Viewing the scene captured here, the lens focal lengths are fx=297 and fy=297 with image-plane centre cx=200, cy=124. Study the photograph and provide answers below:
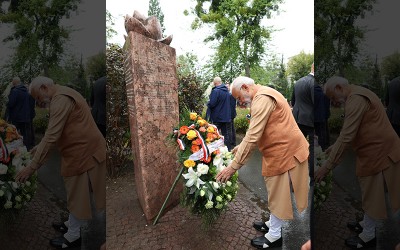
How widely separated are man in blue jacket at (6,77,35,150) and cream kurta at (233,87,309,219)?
174cm

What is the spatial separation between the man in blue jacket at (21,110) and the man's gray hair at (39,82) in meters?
0.03

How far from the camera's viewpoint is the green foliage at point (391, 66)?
1196mm

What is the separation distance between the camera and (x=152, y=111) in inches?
137

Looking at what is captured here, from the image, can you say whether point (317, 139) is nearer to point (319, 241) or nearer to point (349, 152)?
point (349, 152)

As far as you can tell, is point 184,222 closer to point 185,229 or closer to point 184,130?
point 185,229

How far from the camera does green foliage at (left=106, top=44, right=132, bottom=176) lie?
194 inches

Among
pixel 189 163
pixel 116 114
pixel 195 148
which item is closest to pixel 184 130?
pixel 195 148

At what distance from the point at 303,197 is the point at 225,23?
4.78m

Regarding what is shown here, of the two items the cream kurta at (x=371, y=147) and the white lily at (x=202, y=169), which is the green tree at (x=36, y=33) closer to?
the cream kurta at (x=371, y=147)

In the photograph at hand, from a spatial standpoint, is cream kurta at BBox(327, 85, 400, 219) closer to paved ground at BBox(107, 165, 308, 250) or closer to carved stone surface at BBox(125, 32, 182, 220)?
paved ground at BBox(107, 165, 308, 250)

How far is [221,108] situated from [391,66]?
3.87 metres

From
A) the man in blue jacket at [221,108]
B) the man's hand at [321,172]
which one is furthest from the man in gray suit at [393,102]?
the man in blue jacket at [221,108]

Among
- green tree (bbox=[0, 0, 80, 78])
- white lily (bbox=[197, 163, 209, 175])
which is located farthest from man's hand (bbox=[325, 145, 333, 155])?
white lily (bbox=[197, 163, 209, 175])

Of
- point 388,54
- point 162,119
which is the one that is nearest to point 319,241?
point 388,54
